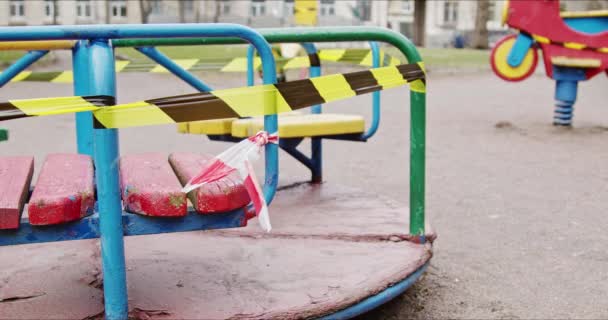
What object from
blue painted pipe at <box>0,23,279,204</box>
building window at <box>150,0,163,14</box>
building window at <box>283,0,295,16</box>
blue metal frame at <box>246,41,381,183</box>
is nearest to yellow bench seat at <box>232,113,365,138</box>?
blue metal frame at <box>246,41,381,183</box>

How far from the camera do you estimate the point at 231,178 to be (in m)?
2.30

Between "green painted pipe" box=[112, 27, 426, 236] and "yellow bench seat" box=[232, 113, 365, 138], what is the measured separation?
624 mm

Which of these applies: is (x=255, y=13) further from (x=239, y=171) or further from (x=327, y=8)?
(x=239, y=171)

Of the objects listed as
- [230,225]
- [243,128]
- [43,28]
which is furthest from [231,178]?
[243,128]

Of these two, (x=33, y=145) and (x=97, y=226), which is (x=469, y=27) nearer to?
(x=33, y=145)

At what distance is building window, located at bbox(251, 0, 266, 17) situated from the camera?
49.8 meters

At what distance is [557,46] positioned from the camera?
25.6 feet

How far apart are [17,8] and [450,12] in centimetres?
2767

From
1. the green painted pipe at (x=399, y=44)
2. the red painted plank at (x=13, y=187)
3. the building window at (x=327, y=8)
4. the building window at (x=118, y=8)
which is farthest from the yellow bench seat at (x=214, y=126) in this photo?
the building window at (x=118, y=8)

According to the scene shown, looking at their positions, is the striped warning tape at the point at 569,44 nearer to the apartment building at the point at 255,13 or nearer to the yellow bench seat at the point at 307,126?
the yellow bench seat at the point at 307,126

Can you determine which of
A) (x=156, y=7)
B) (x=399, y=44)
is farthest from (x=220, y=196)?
(x=156, y=7)

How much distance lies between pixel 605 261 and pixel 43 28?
2605 millimetres

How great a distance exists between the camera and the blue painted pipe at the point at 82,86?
10.3ft

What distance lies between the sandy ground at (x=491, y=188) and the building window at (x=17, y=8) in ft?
133
